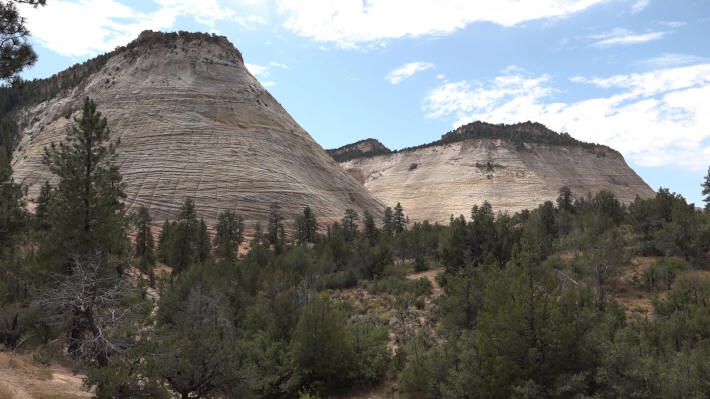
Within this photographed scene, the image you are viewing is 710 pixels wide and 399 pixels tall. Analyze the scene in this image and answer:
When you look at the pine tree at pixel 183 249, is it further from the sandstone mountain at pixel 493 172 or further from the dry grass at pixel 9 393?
the sandstone mountain at pixel 493 172

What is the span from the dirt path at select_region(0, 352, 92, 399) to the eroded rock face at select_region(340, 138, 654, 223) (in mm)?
75141

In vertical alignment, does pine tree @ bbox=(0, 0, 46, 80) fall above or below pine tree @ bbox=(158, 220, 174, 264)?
above

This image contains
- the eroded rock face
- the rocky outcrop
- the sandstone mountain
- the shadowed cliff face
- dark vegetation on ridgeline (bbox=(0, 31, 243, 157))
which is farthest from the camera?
the rocky outcrop

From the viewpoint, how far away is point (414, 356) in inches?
629

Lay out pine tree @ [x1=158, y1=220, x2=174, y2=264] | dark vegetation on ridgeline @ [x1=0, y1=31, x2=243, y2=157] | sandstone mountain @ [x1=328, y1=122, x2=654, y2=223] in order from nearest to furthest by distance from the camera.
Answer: pine tree @ [x1=158, y1=220, x2=174, y2=264]
dark vegetation on ridgeline @ [x1=0, y1=31, x2=243, y2=157]
sandstone mountain @ [x1=328, y1=122, x2=654, y2=223]

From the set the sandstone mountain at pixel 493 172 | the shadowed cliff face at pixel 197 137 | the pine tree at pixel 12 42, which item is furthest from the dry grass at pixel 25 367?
the sandstone mountain at pixel 493 172

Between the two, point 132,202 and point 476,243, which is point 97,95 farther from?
point 476,243

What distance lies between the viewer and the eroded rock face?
91188 millimetres

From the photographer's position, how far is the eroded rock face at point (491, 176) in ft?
299

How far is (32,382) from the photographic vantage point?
12180mm

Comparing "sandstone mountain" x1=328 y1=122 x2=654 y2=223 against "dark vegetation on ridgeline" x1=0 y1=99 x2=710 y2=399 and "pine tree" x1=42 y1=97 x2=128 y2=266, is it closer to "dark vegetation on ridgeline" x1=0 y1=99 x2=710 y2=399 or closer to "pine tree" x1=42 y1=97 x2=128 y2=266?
"dark vegetation on ridgeline" x1=0 y1=99 x2=710 y2=399

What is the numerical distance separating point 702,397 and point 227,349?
41.5ft

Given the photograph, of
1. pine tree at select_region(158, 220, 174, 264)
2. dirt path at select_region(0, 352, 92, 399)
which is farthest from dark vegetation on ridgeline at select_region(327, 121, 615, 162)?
dirt path at select_region(0, 352, 92, 399)

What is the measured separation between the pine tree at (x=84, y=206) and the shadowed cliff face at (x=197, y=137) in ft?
119
